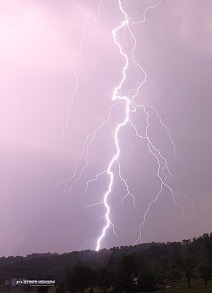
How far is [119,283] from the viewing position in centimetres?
4597

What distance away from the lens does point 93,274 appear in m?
52.8

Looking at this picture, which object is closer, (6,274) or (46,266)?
(6,274)

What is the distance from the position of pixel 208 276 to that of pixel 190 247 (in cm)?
5831

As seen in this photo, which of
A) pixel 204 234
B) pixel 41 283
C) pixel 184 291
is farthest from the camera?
pixel 204 234

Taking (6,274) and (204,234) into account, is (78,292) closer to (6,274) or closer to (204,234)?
(6,274)

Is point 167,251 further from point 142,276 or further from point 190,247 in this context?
point 142,276

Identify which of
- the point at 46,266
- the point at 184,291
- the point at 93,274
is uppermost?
the point at 46,266

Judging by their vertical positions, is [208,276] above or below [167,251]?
below

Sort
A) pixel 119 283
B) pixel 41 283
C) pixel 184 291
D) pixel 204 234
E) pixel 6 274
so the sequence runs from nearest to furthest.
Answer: pixel 184 291 → pixel 119 283 → pixel 41 283 → pixel 6 274 → pixel 204 234

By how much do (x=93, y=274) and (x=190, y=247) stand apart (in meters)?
56.8

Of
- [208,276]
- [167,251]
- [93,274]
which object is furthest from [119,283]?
[167,251]

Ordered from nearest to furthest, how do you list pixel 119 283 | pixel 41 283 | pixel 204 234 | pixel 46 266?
1. pixel 119 283
2. pixel 41 283
3. pixel 46 266
4. pixel 204 234

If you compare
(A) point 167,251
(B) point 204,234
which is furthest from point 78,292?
(B) point 204,234

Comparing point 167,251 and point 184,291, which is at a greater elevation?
point 167,251
